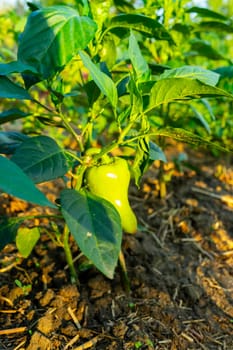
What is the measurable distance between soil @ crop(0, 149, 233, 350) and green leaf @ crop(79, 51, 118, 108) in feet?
1.67

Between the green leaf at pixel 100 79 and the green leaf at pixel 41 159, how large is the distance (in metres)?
0.17

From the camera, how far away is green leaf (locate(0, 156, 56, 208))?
637 millimetres

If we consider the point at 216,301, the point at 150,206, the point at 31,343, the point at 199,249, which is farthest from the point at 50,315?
the point at 150,206

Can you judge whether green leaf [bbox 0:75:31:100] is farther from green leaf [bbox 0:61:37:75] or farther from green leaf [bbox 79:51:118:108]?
green leaf [bbox 79:51:118:108]

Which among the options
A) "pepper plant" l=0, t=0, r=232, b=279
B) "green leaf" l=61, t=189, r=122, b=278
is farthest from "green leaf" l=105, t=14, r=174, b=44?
"green leaf" l=61, t=189, r=122, b=278

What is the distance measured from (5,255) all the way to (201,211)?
81cm

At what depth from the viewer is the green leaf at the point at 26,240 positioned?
122cm

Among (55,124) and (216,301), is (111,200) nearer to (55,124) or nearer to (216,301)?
(55,124)

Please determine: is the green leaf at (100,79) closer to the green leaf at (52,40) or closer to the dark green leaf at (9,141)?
the green leaf at (52,40)

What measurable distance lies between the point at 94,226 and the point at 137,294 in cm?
46

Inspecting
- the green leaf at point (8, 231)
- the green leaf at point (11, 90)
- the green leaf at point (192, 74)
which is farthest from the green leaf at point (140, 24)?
the green leaf at point (8, 231)

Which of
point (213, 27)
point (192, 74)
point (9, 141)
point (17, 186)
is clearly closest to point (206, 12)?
point (213, 27)

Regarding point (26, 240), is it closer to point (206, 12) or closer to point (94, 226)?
point (94, 226)

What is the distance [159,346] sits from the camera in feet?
3.72
